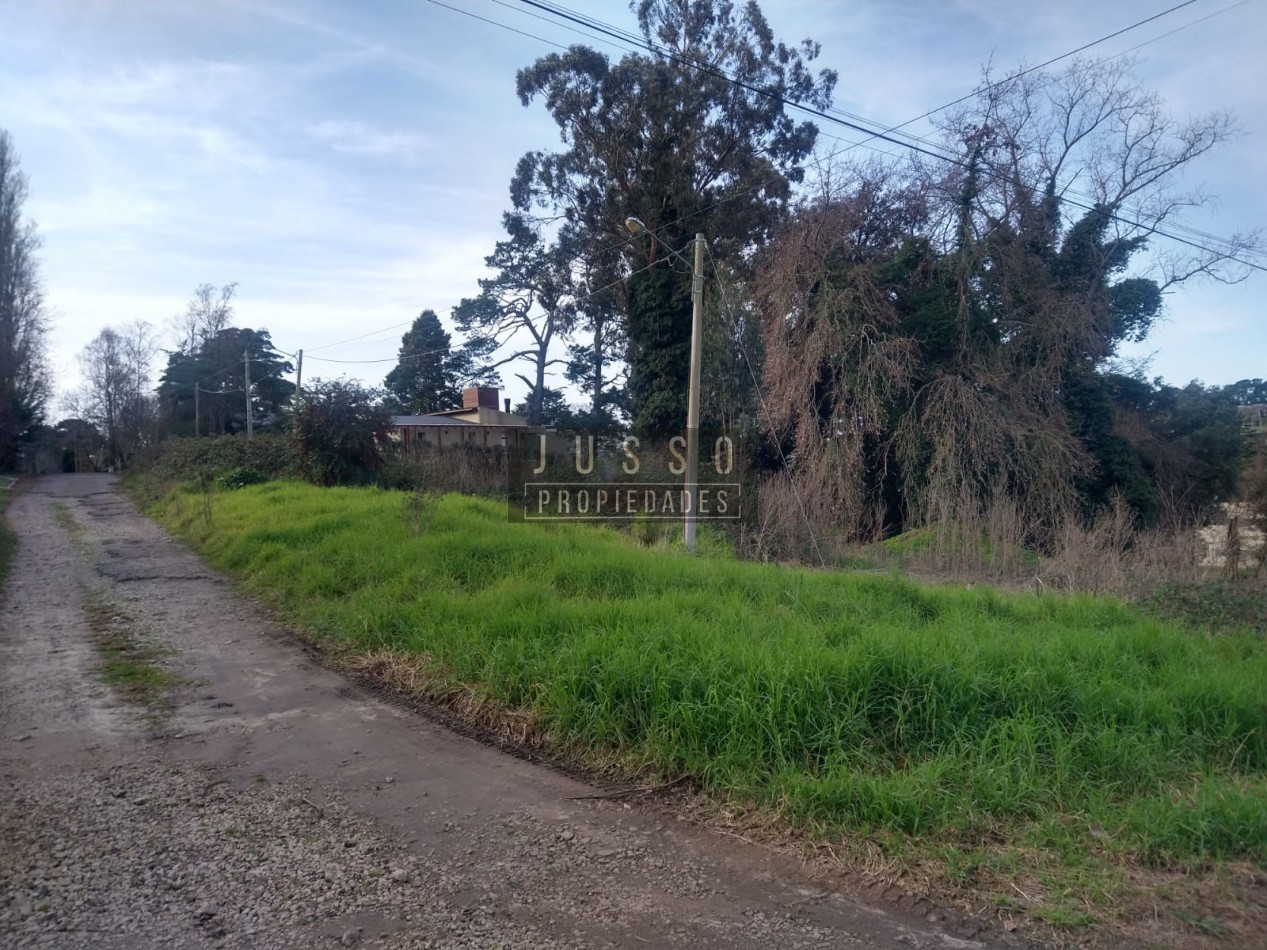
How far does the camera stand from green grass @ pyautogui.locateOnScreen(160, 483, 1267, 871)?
3.81m

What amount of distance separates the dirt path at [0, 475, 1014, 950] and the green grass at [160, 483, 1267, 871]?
51 cm

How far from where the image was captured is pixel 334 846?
3727 mm

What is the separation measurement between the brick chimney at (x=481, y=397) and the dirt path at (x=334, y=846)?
30.3 meters

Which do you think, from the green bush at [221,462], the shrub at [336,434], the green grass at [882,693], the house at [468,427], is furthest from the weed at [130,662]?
the house at [468,427]

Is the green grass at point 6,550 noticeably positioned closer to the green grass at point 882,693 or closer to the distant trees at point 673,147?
the green grass at point 882,693

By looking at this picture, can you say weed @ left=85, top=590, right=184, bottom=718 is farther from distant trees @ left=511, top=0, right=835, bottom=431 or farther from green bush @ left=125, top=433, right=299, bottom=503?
distant trees @ left=511, top=0, right=835, bottom=431

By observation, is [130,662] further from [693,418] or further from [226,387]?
[226,387]

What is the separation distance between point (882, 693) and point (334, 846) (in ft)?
9.58

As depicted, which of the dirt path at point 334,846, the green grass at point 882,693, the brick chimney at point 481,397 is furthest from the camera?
the brick chimney at point 481,397

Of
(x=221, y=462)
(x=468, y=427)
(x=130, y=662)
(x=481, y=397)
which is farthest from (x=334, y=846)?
(x=481, y=397)

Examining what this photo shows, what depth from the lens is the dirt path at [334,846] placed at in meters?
3.11

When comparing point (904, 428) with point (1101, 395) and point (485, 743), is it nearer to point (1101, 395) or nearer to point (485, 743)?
point (1101, 395)

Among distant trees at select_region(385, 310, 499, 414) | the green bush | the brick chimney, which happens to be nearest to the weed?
the green bush

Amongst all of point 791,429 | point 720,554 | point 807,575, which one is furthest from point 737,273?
point 807,575
